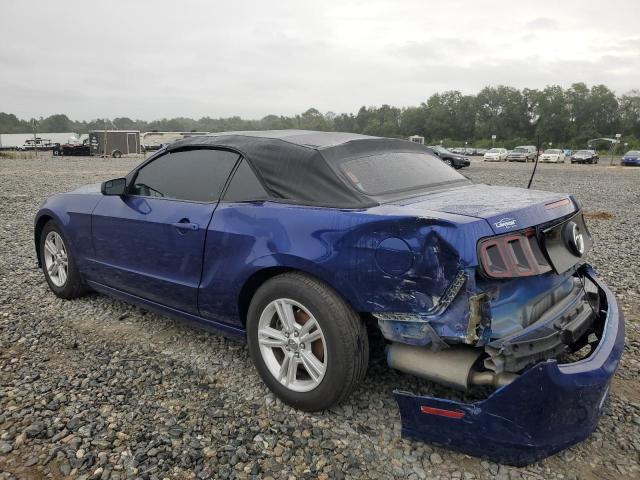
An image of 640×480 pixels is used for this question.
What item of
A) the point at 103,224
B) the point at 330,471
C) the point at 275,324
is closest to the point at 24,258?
the point at 103,224

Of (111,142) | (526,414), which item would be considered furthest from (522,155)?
(526,414)

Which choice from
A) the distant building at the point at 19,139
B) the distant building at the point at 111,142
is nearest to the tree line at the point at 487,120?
the distant building at the point at 19,139

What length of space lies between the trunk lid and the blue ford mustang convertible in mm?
14

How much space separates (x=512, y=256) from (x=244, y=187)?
5.16 ft

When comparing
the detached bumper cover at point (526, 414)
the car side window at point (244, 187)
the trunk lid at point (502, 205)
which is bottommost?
the detached bumper cover at point (526, 414)

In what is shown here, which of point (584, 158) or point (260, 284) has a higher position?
point (584, 158)

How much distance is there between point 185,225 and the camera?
10.1ft

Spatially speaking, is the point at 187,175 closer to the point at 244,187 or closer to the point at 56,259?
the point at 244,187

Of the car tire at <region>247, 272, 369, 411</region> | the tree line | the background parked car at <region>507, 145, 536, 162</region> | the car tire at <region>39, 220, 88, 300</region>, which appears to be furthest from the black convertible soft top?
the tree line

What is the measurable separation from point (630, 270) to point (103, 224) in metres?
5.50

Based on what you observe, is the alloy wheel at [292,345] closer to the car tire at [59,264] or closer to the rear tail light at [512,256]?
the rear tail light at [512,256]

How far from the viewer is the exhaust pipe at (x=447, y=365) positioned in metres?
2.25

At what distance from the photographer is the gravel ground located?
2.24 meters

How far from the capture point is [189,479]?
216 cm
